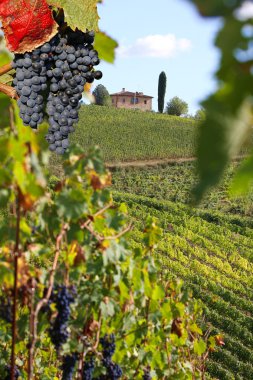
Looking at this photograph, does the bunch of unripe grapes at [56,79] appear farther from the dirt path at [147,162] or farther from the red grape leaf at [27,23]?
the dirt path at [147,162]

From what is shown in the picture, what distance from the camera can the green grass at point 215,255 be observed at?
30.9 ft

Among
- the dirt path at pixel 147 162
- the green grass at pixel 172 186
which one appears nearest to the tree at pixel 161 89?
the dirt path at pixel 147 162

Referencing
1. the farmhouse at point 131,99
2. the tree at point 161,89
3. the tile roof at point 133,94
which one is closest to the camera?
the tree at point 161,89

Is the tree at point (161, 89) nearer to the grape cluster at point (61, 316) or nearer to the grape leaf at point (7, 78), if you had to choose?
the grape leaf at point (7, 78)

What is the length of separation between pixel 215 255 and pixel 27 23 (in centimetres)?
1342

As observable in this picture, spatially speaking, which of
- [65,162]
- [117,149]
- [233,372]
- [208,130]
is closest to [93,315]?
[65,162]

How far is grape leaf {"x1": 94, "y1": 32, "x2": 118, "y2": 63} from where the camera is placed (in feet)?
6.14

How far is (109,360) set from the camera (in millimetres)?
1928

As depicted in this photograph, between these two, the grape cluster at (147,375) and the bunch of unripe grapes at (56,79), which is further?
the grape cluster at (147,375)

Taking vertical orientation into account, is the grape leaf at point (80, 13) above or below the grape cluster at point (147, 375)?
above

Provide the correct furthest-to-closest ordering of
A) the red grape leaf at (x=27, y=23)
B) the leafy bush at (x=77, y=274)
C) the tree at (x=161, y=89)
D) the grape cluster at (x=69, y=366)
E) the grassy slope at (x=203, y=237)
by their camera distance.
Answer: the tree at (x=161, y=89) < the grassy slope at (x=203, y=237) < the grape cluster at (x=69, y=366) < the red grape leaf at (x=27, y=23) < the leafy bush at (x=77, y=274)

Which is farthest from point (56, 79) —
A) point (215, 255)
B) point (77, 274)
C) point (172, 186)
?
point (172, 186)

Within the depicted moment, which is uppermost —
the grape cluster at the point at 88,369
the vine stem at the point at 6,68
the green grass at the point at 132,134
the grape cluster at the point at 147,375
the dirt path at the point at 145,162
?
the vine stem at the point at 6,68

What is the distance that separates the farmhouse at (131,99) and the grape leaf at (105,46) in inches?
2294
